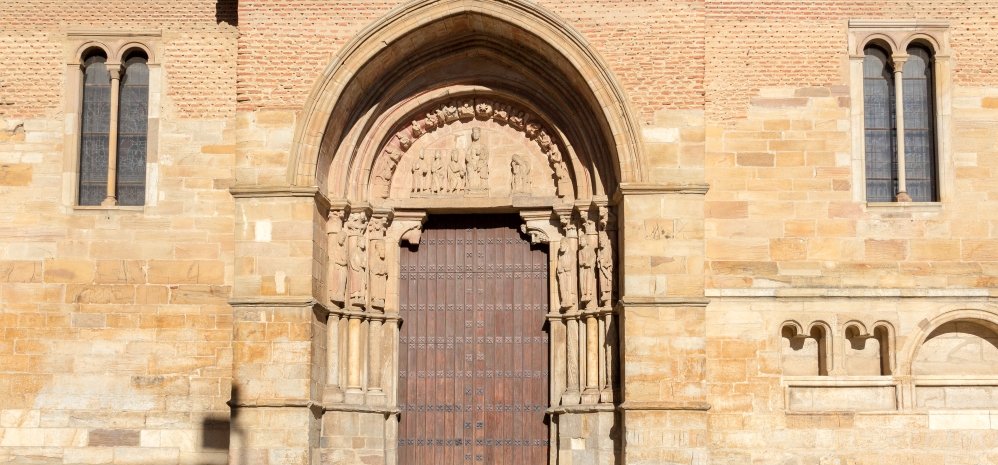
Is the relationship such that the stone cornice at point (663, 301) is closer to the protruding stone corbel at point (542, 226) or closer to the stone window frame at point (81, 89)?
the protruding stone corbel at point (542, 226)

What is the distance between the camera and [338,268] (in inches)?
632

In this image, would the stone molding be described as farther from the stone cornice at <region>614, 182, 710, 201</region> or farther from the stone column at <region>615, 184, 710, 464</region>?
A: the stone column at <region>615, 184, 710, 464</region>

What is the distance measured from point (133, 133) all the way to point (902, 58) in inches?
359

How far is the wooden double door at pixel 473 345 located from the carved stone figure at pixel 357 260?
0.67 m

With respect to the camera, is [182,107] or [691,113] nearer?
[691,113]

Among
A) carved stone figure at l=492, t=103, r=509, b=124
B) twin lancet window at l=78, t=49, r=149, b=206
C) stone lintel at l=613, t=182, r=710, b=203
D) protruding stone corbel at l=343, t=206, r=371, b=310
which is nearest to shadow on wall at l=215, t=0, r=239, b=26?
twin lancet window at l=78, t=49, r=149, b=206

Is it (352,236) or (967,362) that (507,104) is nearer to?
(352,236)

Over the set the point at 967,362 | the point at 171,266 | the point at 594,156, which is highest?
the point at 594,156

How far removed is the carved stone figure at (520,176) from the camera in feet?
54.6

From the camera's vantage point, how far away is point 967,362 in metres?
15.9

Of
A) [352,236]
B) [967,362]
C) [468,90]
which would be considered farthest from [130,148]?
[967,362]

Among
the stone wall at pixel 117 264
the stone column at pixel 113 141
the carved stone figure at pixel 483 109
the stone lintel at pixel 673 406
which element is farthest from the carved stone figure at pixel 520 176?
the stone column at pixel 113 141

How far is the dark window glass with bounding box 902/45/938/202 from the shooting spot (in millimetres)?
16328

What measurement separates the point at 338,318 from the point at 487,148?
2729 millimetres
